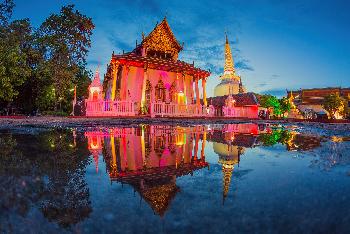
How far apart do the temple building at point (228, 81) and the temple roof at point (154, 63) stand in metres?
36.9

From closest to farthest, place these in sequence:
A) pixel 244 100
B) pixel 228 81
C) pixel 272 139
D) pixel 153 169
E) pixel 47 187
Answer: pixel 47 187
pixel 153 169
pixel 272 139
pixel 244 100
pixel 228 81

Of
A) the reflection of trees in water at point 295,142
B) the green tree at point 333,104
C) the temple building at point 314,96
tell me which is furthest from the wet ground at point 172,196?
the temple building at point 314,96

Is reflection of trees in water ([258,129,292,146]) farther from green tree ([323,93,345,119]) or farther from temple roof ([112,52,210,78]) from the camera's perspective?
green tree ([323,93,345,119])

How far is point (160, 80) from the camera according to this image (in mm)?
22406

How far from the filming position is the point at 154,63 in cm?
1934

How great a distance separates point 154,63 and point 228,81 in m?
42.2

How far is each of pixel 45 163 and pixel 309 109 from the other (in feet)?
227

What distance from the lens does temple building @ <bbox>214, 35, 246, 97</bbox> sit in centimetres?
5741

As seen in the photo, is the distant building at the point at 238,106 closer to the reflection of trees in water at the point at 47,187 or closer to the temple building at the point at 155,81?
the temple building at the point at 155,81

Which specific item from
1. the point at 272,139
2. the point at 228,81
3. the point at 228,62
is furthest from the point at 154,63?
the point at 228,62

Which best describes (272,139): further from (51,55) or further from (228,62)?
(228,62)

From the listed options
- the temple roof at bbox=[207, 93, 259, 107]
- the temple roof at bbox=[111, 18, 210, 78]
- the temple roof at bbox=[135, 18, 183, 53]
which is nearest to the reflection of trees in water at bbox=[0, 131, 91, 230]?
the temple roof at bbox=[111, 18, 210, 78]

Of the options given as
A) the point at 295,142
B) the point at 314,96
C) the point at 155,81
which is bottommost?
the point at 295,142

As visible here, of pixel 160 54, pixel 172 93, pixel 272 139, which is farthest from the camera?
pixel 160 54
